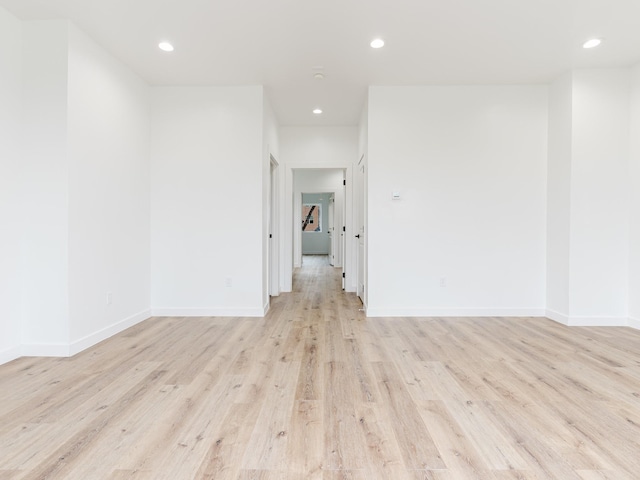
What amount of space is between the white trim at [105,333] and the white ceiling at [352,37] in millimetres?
2560

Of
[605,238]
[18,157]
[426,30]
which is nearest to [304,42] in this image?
[426,30]

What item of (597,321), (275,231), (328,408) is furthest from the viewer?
(275,231)

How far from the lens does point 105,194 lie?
10.3 feet

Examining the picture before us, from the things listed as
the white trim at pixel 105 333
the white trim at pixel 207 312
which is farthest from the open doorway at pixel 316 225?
the white trim at pixel 105 333

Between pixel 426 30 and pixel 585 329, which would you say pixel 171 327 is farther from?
pixel 585 329

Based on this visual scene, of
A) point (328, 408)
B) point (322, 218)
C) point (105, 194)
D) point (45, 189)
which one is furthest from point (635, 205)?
point (322, 218)

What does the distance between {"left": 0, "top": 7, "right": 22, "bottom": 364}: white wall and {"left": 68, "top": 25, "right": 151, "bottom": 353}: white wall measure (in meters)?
0.36

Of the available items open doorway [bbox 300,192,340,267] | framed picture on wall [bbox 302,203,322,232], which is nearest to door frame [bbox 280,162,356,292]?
open doorway [bbox 300,192,340,267]

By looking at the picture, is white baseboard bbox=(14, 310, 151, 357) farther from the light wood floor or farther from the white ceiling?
the white ceiling

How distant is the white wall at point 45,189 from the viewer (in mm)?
2678

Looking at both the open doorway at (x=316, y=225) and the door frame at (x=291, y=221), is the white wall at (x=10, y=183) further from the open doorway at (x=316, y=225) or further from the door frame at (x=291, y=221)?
the open doorway at (x=316, y=225)

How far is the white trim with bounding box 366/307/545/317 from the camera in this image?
395 centimetres

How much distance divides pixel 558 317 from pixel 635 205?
1355 millimetres

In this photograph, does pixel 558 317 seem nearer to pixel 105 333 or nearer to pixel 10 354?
pixel 105 333
